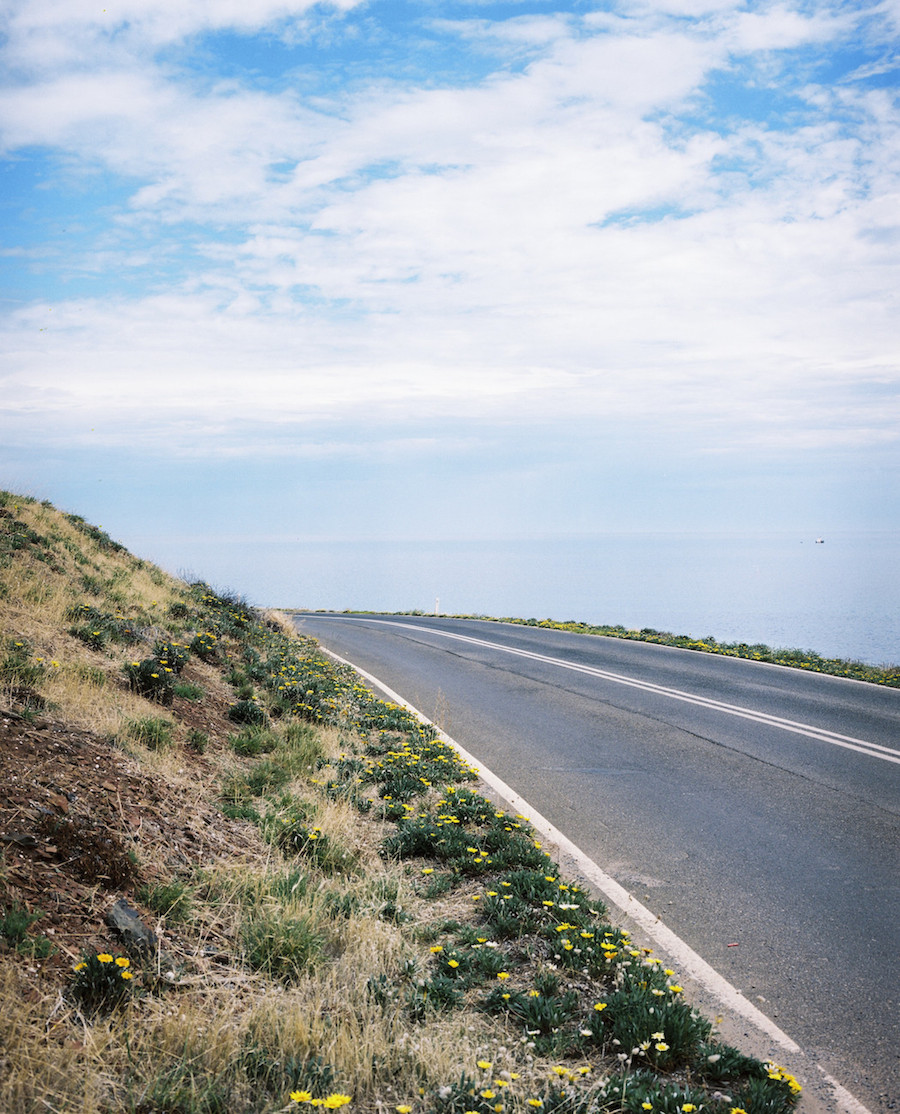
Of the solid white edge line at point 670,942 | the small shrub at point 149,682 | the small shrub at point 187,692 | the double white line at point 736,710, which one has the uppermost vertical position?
the small shrub at point 149,682

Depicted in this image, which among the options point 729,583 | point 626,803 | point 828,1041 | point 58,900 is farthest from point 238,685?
point 729,583

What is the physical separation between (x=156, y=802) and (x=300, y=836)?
3.23 ft

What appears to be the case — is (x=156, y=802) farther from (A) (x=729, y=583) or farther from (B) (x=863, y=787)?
(A) (x=729, y=583)

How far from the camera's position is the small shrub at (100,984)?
3.21m

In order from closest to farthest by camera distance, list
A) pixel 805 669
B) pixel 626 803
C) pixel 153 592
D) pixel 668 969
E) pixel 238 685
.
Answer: pixel 668 969, pixel 626 803, pixel 238 685, pixel 153 592, pixel 805 669

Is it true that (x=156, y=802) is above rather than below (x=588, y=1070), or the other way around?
above

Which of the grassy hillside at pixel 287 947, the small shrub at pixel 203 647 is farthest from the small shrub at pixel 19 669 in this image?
the small shrub at pixel 203 647

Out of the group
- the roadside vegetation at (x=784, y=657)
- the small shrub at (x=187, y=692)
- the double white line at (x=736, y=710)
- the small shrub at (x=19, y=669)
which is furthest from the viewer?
the roadside vegetation at (x=784, y=657)

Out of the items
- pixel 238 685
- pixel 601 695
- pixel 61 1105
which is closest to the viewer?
pixel 61 1105

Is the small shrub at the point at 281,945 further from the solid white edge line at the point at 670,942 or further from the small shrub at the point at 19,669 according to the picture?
the small shrub at the point at 19,669

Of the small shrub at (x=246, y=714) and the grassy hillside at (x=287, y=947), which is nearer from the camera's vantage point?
the grassy hillside at (x=287, y=947)

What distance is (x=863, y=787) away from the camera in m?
7.16

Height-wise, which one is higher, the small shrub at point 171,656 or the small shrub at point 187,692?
the small shrub at point 171,656

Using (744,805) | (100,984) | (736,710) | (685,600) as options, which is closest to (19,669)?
(100,984)
